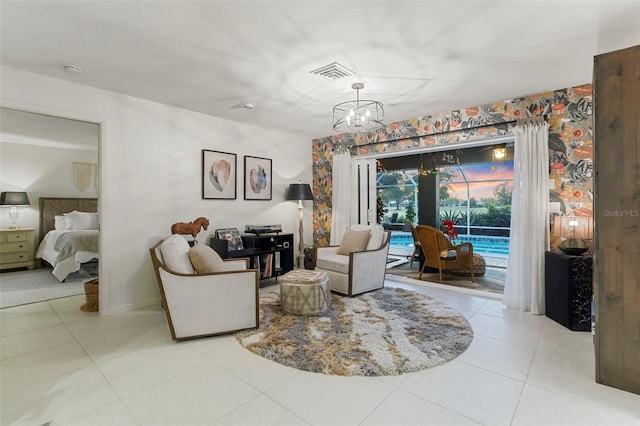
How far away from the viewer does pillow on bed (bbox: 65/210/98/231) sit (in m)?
5.90

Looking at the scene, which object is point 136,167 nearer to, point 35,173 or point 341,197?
point 341,197

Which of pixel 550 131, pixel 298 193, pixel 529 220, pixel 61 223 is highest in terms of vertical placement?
pixel 550 131

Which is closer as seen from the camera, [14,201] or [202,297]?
[202,297]

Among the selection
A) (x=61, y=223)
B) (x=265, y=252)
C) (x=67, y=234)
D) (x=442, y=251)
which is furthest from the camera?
(x=61, y=223)

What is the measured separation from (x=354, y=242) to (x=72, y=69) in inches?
147

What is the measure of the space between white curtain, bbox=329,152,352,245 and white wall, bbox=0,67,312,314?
5.73ft

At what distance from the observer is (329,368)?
221 centimetres

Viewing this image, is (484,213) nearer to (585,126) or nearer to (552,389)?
(585,126)

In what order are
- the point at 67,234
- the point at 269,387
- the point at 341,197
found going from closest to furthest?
the point at 269,387
the point at 67,234
the point at 341,197

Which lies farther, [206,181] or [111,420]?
[206,181]

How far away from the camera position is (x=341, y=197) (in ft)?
17.7

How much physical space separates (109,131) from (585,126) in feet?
17.6

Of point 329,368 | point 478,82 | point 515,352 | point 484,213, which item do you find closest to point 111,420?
point 329,368

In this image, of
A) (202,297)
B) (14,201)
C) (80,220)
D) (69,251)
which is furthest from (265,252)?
(14,201)
